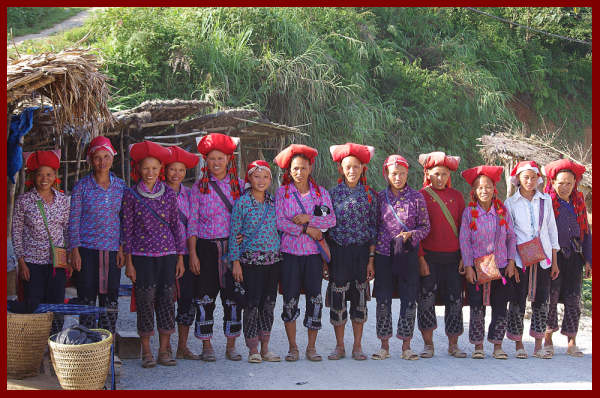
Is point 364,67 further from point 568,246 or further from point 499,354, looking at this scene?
point 499,354

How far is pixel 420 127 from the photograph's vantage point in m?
16.0

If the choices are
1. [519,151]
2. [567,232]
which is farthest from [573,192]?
[519,151]

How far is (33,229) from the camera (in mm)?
4082

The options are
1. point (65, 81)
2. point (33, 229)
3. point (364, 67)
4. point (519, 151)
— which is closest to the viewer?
point (65, 81)

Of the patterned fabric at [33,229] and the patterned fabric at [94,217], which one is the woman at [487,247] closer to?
the patterned fabric at [94,217]

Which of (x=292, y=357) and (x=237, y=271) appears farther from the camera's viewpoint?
(x=292, y=357)

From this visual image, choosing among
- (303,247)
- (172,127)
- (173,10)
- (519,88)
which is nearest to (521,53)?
(519,88)

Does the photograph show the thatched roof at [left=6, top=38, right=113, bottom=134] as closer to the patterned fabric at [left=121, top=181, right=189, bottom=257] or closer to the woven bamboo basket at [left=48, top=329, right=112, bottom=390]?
the patterned fabric at [left=121, top=181, right=189, bottom=257]

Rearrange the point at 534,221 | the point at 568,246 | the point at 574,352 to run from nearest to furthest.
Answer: the point at 534,221, the point at 568,246, the point at 574,352

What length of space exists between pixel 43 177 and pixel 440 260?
3.28 meters

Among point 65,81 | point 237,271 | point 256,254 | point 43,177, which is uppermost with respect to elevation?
point 65,81

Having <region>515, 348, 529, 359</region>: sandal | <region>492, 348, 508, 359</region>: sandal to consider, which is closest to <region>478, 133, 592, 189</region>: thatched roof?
<region>515, 348, 529, 359</region>: sandal

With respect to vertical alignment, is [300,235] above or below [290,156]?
below

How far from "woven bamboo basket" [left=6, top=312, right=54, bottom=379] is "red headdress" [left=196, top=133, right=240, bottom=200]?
4.98 ft
